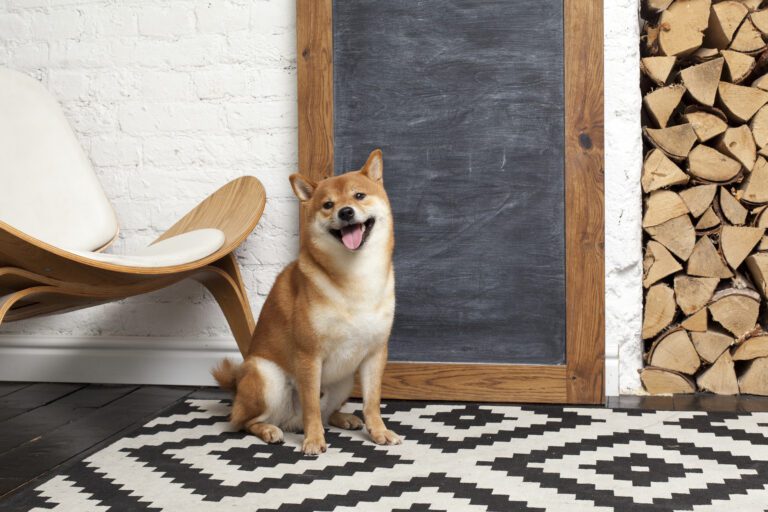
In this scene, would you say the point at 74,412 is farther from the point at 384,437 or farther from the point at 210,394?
the point at 384,437

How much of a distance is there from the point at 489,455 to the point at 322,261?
0.62 meters

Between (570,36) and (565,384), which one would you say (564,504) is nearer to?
(565,384)

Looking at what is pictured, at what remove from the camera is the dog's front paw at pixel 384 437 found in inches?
87.3

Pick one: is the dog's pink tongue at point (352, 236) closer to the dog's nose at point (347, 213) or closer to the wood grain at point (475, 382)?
the dog's nose at point (347, 213)

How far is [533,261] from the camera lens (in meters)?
2.62

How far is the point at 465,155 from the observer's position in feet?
8.64

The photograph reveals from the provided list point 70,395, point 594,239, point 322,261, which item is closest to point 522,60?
point 594,239

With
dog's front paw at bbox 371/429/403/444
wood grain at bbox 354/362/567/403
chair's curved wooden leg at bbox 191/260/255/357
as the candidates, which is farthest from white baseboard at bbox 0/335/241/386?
dog's front paw at bbox 371/429/403/444

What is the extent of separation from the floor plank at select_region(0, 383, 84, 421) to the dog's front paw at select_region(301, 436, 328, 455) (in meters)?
0.98

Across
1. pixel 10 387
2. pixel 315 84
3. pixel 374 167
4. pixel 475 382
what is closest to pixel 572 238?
pixel 475 382

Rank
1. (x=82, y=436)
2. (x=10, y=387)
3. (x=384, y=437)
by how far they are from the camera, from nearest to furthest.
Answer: (x=384, y=437) → (x=82, y=436) → (x=10, y=387)

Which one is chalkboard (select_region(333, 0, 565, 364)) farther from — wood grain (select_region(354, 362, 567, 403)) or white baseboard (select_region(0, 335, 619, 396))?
white baseboard (select_region(0, 335, 619, 396))

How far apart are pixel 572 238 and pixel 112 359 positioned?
1564mm

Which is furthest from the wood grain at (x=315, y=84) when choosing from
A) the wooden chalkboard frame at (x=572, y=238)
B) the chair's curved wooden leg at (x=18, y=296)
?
the chair's curved wooden leg at (x=18, y=296)
